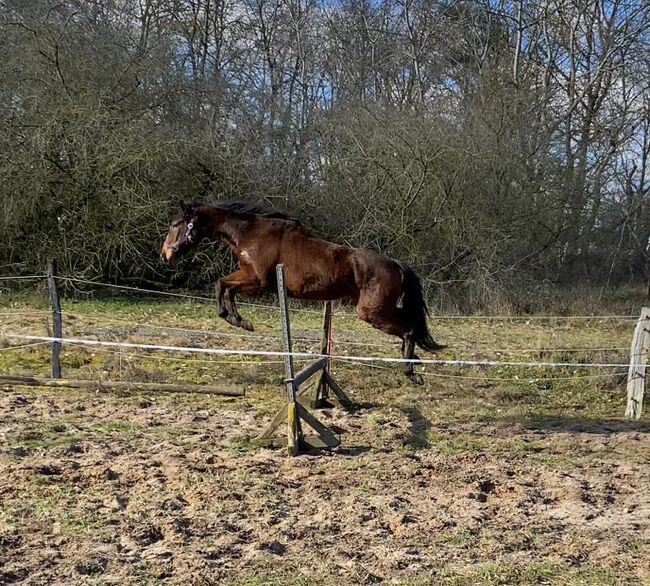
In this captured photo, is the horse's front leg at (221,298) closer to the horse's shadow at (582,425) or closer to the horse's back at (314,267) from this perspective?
the horse's back at (314,267)

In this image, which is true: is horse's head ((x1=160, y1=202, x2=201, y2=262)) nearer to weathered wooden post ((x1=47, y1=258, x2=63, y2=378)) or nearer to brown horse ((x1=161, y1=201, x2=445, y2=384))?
brown horse ((x1=161, y1=201, x2=445, y2=384))

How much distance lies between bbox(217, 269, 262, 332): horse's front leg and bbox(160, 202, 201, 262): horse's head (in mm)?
533

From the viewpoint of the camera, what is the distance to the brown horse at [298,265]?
636cm

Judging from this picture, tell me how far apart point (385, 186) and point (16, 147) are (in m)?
8.48

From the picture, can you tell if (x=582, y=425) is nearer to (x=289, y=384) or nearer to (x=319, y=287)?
(x=319, y=287)

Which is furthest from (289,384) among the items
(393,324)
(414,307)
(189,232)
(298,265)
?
(189,232)

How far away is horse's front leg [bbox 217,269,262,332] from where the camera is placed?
20.5ft

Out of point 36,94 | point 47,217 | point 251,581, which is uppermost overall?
point 36,94

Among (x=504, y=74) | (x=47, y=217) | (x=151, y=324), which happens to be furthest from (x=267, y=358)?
(x=504, y=74)

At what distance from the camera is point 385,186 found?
57.0ft

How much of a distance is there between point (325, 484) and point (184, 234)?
279 centimetres

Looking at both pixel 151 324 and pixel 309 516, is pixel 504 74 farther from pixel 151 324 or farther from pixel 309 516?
pixel 309 516

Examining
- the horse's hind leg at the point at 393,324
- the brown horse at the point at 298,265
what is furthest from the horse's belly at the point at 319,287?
the horse's hind leg at the point at 393,324

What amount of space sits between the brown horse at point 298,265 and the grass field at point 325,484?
1146mm
